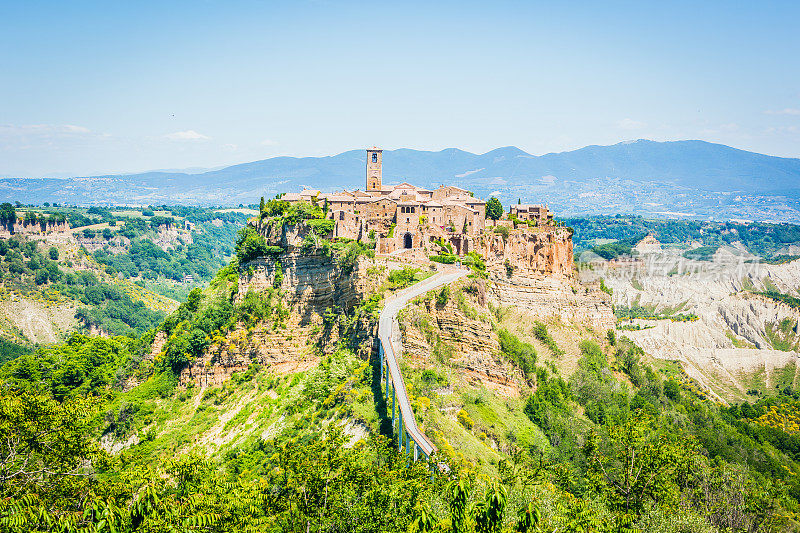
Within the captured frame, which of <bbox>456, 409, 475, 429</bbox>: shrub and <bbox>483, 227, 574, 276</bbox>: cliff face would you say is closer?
<bbox>456, 409, 475, 429</bbox>: shrub

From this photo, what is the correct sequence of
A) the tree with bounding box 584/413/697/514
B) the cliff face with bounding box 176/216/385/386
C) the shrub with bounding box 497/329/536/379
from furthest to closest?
the cliff face with bounding box 176/216/385/386 → the shrub with bounding box 497/329/536/379 → the tree with bounding box 584/413/697/514

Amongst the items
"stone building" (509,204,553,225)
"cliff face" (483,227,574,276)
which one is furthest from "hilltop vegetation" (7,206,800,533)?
"stone building" (509,204,553,225)

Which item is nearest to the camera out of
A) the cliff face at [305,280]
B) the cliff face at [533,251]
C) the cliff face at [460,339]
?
the cliff face at [460,339]

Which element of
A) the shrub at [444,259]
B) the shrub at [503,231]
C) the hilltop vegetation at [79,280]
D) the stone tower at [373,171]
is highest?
the stone tower at [373,171]

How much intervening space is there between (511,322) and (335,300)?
20700 millimetres

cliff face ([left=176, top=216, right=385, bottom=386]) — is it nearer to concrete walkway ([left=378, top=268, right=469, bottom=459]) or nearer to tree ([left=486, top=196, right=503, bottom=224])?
concrete walkway ([left=378, top=268, right=469, bottom=459])

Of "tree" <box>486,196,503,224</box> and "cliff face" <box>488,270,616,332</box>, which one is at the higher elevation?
"tree" <box>486,196,503,224</box>

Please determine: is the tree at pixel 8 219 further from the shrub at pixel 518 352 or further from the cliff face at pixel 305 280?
the shrub at pixel 518 352

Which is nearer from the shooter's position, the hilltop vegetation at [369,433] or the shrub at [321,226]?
the hilltop vegetation at [369,433]

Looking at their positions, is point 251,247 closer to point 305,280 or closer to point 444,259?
point 305,280

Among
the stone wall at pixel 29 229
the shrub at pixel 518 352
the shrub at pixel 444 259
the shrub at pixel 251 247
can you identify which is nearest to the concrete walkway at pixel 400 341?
the shrub at pixel 444 259

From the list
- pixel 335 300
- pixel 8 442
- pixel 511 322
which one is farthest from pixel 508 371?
pixel 8 442

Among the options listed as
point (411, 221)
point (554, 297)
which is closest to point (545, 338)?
point (554, 297)

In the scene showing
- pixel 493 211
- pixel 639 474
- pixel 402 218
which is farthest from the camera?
pixel 493 211
